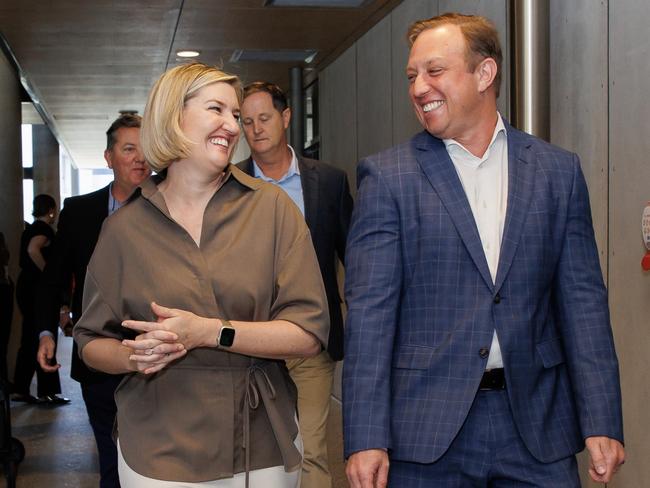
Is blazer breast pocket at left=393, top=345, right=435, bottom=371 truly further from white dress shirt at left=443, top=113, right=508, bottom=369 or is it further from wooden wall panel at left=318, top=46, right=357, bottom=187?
wooden wall panel at left=318, top=46, right=357, bottom=187

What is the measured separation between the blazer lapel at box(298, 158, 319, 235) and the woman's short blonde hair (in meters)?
1.87

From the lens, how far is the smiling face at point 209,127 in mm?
2510

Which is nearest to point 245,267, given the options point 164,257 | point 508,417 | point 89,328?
point 164,257

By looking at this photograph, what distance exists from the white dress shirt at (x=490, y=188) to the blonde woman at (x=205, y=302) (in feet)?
1.34

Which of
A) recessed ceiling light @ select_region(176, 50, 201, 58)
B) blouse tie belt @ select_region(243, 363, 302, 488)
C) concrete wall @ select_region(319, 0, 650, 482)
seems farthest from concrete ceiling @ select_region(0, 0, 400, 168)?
blouse tie belt @ select_region(243, 363, 302, 488)

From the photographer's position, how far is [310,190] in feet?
14.6

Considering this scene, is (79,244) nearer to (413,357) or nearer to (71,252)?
(71,252)

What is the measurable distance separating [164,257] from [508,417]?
884mm

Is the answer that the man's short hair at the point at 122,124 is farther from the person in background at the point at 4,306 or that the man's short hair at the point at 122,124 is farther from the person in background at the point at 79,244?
the person in background at the point at 4,306

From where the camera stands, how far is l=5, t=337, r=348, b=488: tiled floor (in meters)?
6.14

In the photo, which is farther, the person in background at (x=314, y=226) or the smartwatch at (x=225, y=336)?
the person in background at (x=314, y=226)

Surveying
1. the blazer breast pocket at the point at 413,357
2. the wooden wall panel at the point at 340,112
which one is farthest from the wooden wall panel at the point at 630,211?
the wooden wall panel at the point at 340,112

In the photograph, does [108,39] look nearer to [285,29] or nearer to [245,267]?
[285,29]

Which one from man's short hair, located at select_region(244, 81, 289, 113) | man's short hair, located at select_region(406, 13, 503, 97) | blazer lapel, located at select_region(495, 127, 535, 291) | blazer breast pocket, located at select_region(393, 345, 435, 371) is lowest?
blazer breast pocket, located at select_region(393, 345, 435, 371)
